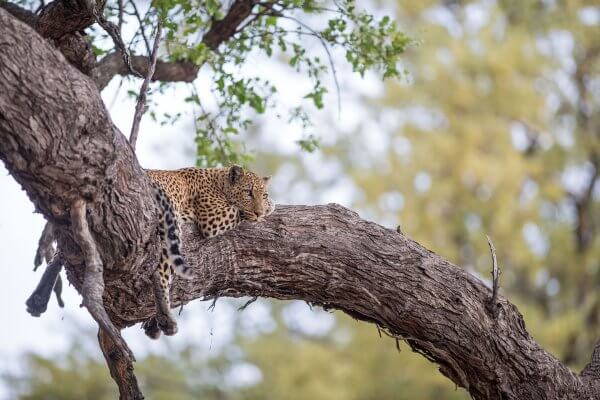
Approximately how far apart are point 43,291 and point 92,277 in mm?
1104

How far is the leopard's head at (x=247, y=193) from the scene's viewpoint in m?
6.49

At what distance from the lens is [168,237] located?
5410mm

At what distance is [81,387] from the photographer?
19266 millimetres

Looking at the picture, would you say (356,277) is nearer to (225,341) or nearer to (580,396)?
(580,396)

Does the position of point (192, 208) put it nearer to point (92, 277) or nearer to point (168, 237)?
point (168, 237)

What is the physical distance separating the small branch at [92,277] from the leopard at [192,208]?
0.67 metres

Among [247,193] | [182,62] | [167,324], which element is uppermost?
[182,62]

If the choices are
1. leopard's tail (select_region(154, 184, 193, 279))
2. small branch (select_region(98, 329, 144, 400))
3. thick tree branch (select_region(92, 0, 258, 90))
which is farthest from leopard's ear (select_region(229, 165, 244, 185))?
small branch (select_region(98, 329, 144, 400))

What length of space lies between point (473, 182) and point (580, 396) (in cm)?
1361

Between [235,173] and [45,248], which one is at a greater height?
[235,173]

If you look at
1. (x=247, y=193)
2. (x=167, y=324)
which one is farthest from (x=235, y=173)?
(x=167, y=324)

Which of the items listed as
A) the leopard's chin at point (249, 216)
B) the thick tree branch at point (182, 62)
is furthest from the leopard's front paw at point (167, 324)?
the thick tree branch at point (182, 62)

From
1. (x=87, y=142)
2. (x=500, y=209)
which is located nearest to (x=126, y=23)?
(x=87, y=142)

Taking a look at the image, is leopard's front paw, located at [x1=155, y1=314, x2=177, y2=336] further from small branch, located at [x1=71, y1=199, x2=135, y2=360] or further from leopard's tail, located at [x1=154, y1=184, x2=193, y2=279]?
small branch, located at [x1=71, y1=199, x2=135, y2=360]
